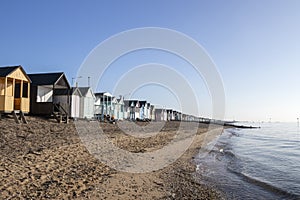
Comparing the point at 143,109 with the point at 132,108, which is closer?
the point at 132,108

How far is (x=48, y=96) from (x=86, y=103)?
240 inches

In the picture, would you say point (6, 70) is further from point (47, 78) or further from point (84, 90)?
point (84, 90)

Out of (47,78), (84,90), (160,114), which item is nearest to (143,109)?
(160,114)

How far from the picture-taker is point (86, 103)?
33.3 metres

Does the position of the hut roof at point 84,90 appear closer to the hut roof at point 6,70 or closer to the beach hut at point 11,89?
the beach hut at point 11,89

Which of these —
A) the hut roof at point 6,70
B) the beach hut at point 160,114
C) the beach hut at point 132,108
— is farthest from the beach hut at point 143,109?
the hut roof at point 6,70

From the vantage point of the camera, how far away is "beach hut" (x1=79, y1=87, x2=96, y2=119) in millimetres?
32156

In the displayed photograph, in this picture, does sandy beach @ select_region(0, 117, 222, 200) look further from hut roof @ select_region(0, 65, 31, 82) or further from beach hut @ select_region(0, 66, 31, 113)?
hut roof @ select_region(0, 65, 31, 82)

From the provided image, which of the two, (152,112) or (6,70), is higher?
(6,70)

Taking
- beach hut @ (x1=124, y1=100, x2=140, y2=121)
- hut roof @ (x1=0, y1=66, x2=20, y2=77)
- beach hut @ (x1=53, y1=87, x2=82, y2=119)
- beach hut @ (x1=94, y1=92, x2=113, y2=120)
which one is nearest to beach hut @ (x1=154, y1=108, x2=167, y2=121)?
beach hut @ (x1=124, y1=100, x2=140, y2=121)

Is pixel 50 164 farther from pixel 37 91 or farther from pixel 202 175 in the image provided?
pixel 37 91

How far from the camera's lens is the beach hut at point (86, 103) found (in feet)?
105

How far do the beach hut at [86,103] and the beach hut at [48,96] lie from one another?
10.6 ft

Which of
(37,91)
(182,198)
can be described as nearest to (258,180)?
(182,198)
